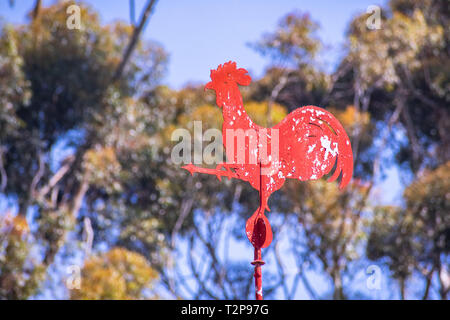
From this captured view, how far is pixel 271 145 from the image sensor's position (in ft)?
8.10

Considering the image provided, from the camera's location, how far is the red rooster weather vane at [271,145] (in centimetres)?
246

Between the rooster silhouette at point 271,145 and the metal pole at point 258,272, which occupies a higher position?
the rooster silhouette at point 271,145

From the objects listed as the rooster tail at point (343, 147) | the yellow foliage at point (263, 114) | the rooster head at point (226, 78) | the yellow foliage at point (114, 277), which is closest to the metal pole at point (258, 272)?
the rooster tail at point (343, 147)

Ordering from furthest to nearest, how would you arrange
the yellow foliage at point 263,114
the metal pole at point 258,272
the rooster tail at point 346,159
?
the yellow foliage at point 263,114
the rooster tail at point 346,159
the metal pole at point 258,272

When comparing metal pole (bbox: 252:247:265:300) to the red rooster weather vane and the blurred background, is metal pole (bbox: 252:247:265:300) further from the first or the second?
the blurred background

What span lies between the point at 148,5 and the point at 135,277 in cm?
373

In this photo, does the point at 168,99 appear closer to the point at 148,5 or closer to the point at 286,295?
the point at 148,5

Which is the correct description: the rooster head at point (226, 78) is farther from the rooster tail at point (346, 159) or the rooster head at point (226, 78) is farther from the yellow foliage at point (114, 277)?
the yellow foliage at point (114, 277)

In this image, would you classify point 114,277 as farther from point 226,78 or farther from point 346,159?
point 346,159

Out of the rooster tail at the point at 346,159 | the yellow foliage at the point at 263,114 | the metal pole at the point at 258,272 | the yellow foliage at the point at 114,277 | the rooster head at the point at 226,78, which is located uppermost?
the yellow foliage at the point at 263,114

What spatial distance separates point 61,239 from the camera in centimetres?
841

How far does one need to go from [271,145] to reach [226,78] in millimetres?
403

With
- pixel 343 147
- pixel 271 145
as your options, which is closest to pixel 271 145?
pixel 271 145

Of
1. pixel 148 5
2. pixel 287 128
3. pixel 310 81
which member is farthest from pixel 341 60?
pixel 287 128
